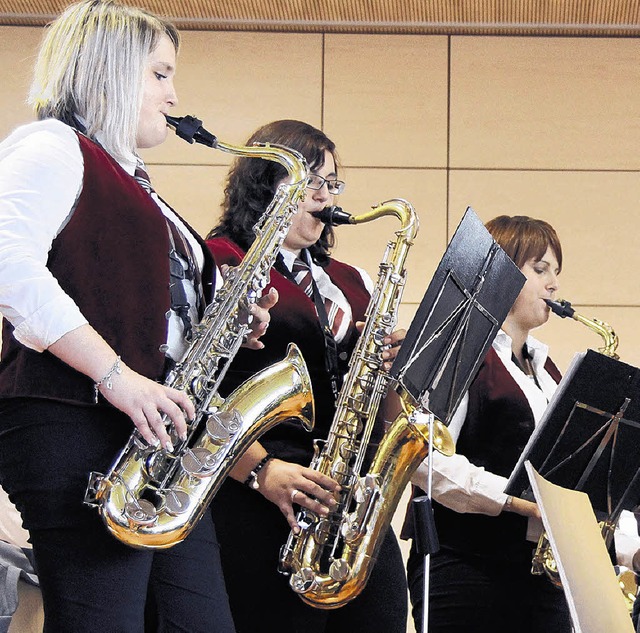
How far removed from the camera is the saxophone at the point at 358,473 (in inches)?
87.9

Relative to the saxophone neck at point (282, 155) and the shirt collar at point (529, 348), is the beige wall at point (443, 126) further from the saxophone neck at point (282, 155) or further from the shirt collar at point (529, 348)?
the saxophone neck at point (282, 155)

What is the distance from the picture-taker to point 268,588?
7.20ft

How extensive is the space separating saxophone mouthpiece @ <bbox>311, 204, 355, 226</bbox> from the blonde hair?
0.67 meters

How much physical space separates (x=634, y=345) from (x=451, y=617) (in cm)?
212

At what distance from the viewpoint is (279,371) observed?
214cm

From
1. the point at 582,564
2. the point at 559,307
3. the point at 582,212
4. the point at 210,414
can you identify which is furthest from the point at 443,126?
the point at 582,564

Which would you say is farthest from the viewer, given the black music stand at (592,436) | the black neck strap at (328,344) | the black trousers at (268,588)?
the black neck strap at (328,344)

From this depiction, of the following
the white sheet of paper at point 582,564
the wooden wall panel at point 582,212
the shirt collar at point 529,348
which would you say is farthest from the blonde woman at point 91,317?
the wooden wall panel at point 582,212

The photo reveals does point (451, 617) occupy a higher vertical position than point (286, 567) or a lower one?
lower

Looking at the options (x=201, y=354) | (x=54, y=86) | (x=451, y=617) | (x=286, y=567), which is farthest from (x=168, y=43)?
(x=451, y=617)

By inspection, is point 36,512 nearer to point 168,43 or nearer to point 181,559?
point 181,559

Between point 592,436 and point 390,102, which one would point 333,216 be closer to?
point 592,436

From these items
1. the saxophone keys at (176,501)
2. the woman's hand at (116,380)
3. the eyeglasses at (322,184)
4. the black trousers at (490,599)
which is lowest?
the black trousers at (490,599)

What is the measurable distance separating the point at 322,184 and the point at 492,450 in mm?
793
